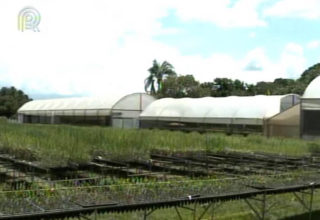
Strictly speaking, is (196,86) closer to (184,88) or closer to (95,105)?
(184,88)

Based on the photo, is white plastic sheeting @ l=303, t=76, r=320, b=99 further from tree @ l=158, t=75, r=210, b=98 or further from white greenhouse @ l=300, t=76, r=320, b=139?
tree @ l=158, t=75, r=210, b=98

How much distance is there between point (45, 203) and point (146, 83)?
2195 inches

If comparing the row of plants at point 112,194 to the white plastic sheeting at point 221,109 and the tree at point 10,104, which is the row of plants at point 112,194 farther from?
the tree at point 10,104

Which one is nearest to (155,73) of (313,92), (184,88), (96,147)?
(184,88)

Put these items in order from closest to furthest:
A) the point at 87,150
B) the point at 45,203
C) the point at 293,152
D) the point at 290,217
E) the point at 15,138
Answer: the point at 45,203, the point at 290,217, the point at 87,150, the point at 15,138, the point at 293,152

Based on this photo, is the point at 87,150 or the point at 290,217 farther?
the point at 87,150

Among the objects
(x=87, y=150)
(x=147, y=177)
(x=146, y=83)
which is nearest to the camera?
(x=147, y=177)

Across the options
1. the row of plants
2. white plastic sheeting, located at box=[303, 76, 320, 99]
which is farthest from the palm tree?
the row of plants

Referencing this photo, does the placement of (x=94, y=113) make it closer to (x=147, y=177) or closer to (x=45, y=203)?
(x=147, y=177)

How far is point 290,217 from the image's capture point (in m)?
7.56

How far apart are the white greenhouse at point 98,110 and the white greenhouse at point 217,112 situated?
1555 millimetres

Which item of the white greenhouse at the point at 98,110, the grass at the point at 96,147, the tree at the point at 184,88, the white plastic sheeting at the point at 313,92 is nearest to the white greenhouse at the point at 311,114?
the white plastic sheeting at the point at 313,92

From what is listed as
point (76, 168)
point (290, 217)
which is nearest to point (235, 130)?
point (76, 168)

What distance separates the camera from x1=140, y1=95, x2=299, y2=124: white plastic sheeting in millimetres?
31172
